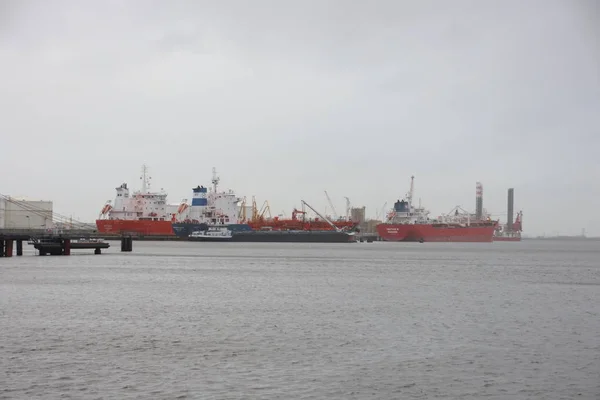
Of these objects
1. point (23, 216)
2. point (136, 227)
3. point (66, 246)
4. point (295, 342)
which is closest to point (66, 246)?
point (66, 246)

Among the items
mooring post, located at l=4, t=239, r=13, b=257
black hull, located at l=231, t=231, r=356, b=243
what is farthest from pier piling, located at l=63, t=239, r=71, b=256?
black hull, located at l=231, t=231, r=356, b=243

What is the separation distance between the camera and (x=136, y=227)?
15300cm

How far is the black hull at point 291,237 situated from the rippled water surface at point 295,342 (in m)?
108

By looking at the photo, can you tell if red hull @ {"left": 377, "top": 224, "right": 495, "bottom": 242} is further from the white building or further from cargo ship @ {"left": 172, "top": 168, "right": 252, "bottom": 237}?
the white building

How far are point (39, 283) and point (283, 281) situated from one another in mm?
15532

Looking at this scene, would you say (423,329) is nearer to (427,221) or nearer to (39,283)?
(39,283)

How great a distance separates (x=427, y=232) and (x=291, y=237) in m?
45.0

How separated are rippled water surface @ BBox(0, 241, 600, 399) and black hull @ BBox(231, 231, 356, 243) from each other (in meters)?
108

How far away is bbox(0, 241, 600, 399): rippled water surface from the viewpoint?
17.3 m

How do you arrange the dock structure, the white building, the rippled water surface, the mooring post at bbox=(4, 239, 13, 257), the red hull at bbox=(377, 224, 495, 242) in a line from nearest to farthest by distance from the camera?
the rippled water surface
the dock structure
the mooring post at bbox=(4, 239, 13, 257)
the white building
the red hull at bbox=(377, 224, 495, 242)

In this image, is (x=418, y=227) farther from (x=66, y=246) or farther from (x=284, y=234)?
(x=66, y=246)

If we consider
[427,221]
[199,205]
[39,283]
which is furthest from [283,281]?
[427,221]

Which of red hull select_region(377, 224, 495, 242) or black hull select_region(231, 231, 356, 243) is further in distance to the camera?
red hull select_region(377, 224, 495, 242)

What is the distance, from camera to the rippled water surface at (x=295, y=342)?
56.9ft
